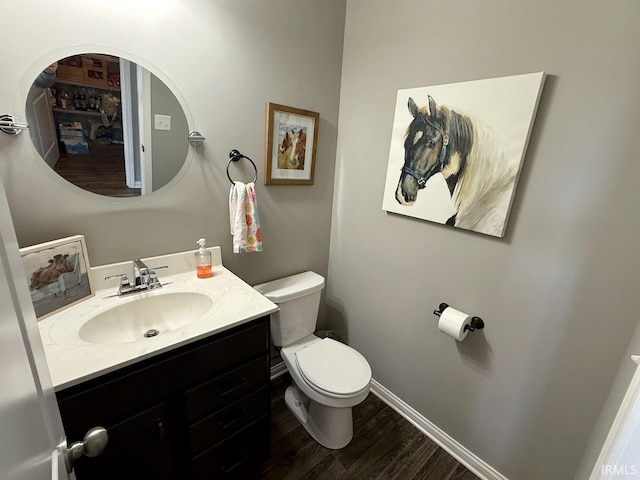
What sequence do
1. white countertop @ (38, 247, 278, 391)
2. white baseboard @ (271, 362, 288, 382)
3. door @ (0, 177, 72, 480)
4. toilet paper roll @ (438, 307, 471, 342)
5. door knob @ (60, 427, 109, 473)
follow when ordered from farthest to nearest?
white baseboard @ (271, 362, 288, 382)
toilet paper roll @ (438, 307, 471, 342)
white countertop @ (38, 247, 278, 391)
door knob @ (60, 427, 109, 473)
door @ (0, 177, 72, 480)

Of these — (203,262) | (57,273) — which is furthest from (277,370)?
(57,273)

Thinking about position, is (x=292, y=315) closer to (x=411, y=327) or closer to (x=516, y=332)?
(x=411, y=327)

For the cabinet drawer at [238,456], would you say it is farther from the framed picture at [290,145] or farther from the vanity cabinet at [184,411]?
the framed picture at [290,145]

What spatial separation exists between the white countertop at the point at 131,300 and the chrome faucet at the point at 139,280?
0.08ft

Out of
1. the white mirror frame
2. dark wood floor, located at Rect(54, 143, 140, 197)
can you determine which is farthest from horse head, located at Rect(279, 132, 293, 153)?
dark wood floor, located at Rect(54, 143, 140, 197)

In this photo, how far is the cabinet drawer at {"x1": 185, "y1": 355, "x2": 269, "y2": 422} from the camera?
106 centimetres

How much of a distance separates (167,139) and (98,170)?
29 cm

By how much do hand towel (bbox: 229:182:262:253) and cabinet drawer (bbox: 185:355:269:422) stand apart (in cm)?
55

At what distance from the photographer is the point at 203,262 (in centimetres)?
142

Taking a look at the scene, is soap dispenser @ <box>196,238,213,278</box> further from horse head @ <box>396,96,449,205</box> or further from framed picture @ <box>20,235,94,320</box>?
horse head @ <box>396,96,449,205</box>

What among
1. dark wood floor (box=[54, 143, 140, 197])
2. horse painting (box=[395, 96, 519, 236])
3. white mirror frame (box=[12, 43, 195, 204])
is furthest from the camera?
horse painting (box=[395, 96, 519, 236])

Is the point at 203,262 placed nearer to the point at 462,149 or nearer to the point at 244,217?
the point at 244,217

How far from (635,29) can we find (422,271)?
1126mm

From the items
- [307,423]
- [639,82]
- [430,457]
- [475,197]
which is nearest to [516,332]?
[475,197]
